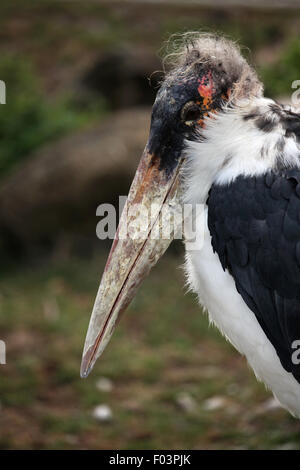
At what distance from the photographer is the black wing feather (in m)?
2.38

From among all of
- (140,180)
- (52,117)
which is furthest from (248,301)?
(52,117)

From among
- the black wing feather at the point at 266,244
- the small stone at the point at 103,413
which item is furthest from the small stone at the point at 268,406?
the black wing feather at the point at 266,244

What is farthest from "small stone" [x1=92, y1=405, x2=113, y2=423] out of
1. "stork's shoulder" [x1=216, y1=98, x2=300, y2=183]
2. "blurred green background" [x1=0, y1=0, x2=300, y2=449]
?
"stork's shoulder" [x1=216, y1=98, x2=300, y2=183]

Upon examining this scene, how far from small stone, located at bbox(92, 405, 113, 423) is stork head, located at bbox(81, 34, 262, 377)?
6.29ft

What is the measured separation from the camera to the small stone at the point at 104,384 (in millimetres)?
4750

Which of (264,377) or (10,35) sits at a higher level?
(10,35)

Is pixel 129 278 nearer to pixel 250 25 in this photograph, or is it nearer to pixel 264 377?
pixel 264 377

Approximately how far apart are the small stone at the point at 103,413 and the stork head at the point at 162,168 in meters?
1.92

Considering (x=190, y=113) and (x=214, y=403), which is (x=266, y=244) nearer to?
(x=190, y=113)

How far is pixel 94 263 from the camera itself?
22.1 feet

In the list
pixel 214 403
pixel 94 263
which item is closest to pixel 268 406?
pixel 214 403

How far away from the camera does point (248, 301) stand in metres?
2.48

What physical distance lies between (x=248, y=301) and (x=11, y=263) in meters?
4.68

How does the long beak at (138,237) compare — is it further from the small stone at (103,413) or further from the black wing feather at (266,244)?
the small stone at (103,413)
